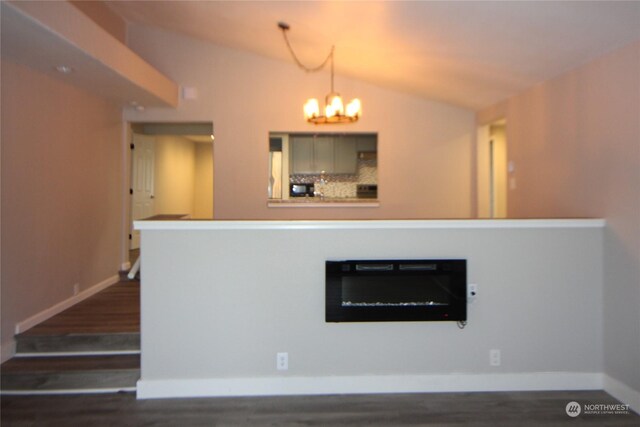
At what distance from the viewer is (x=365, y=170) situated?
6.16m

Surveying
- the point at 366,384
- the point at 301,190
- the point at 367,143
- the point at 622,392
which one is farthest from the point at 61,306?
the point at 622,392

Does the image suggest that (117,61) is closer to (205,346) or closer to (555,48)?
(205,346)

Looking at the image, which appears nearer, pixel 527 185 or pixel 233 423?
pixel 233 423

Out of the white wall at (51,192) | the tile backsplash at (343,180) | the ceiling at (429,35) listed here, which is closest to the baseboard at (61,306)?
the white wall at (51,192)

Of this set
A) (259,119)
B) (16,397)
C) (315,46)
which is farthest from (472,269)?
(259,119)

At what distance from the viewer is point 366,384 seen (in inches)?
113

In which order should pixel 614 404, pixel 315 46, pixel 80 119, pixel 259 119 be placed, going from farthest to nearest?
pixel 259 119 < pixel 315 46 < pixel 80 119 < pixel 614 404

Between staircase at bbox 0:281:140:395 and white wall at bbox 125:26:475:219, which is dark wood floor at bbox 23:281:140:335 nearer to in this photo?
staircase at bbox 0:281:140:395

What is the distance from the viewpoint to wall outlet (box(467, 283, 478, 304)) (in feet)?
9.46

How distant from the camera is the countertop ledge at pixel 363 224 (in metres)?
2.80

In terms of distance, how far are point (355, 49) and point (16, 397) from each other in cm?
406

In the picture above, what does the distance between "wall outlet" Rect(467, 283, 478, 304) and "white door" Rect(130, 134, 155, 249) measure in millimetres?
4589

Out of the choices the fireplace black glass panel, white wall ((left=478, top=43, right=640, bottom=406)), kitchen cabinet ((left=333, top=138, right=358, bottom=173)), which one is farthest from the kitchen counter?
the fireplace black glass panel

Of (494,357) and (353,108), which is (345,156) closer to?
(353,108)
